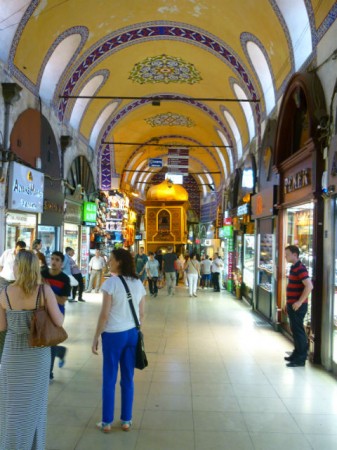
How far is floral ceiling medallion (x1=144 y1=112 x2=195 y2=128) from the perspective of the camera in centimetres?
2002

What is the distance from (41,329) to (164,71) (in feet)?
40.9

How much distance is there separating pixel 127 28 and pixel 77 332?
7223mm

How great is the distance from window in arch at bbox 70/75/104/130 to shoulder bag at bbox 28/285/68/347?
10.5 meters

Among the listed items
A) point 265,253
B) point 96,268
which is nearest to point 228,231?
point 96,268

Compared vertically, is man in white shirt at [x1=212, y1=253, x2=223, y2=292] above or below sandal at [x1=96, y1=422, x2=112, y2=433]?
above

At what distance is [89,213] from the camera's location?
1523 centimetres

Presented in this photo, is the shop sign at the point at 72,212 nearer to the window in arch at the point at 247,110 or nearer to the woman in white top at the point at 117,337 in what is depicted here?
the window in arch at the point at 247,110

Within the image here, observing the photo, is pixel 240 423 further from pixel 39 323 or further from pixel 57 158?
pixel 57 158

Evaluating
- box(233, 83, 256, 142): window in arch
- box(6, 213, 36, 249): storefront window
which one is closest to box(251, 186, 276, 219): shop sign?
box(233, 83, 256, 142): window in arch

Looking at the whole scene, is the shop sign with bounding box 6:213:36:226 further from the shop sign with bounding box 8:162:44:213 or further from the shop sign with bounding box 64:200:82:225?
the shop sign with bounding box 64:200:82:225

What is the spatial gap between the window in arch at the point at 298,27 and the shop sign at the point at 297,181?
5.95ft

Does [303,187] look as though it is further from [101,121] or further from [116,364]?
[101,121]

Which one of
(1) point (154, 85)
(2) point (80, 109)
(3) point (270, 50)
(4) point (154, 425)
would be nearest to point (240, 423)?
(4) point (154, 425)

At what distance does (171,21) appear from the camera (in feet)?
36.0
